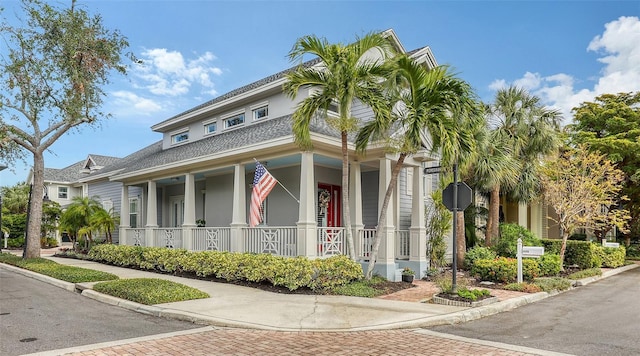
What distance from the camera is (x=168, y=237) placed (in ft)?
54.6

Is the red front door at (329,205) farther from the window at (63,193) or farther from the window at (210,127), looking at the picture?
the window at (63,193)

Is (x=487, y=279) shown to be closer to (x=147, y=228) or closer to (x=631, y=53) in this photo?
(x=147, y=228)

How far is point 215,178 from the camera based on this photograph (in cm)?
1811

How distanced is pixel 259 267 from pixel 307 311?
3.30m

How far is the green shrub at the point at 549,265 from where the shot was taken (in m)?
14.0

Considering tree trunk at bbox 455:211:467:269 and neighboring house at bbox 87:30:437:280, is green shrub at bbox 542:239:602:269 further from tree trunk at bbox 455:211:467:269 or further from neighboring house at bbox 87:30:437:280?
neighboring house at bbox 87:30:437:280

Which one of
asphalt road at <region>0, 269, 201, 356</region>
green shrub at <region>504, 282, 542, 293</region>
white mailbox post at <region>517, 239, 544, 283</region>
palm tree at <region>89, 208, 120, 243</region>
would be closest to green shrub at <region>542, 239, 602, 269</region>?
white mailbox post at <region>517, 239, 544, 283</region>

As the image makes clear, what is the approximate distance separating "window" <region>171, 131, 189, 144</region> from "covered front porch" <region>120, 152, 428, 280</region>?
2108mm

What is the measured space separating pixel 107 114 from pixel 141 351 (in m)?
16.1

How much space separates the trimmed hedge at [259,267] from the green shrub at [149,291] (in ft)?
5.86

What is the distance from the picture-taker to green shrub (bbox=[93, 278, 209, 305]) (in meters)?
9.41

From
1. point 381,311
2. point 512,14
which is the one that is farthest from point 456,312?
point 512,14

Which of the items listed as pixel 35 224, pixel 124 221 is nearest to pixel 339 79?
pixel 124 221

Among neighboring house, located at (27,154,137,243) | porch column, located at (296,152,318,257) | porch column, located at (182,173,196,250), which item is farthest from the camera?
neighboring house, located at (27,154,137,243)
